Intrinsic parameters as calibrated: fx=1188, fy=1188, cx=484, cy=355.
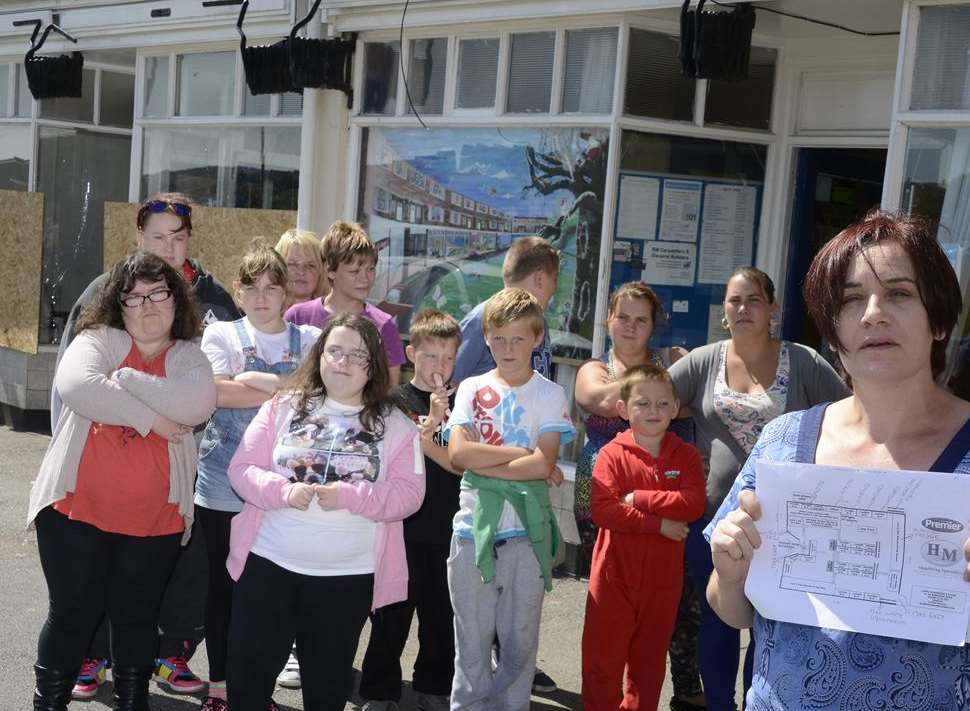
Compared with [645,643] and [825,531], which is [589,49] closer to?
[645,643]

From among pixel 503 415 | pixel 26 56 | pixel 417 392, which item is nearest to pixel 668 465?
pixel 503 415

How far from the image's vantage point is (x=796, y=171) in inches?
301

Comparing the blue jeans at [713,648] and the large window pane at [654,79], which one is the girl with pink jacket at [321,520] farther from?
the large window pane at [654,79]

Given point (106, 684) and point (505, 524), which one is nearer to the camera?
point (505, 524)

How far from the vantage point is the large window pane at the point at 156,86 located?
34.3 feet

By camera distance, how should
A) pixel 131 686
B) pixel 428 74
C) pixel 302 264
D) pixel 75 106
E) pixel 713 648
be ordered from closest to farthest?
pixel 131 686 → pixel 713 648 → pixel 302 264 → pixel 428 74 → pixel 75 106

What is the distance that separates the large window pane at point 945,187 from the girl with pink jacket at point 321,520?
3.21 metres

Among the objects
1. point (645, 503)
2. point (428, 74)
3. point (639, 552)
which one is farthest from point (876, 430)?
point (428, 74)

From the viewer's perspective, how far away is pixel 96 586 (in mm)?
4391

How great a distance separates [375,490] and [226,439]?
1.00 metres

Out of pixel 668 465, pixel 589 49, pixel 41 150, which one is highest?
pixel 589 49

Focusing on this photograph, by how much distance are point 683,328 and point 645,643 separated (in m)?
3.18

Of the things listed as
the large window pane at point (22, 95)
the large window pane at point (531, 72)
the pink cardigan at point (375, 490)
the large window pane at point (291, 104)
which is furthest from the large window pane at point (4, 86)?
the pink cardigan at point (375, 490)

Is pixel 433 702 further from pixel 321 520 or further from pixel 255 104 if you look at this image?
Result: pixel 255 104
